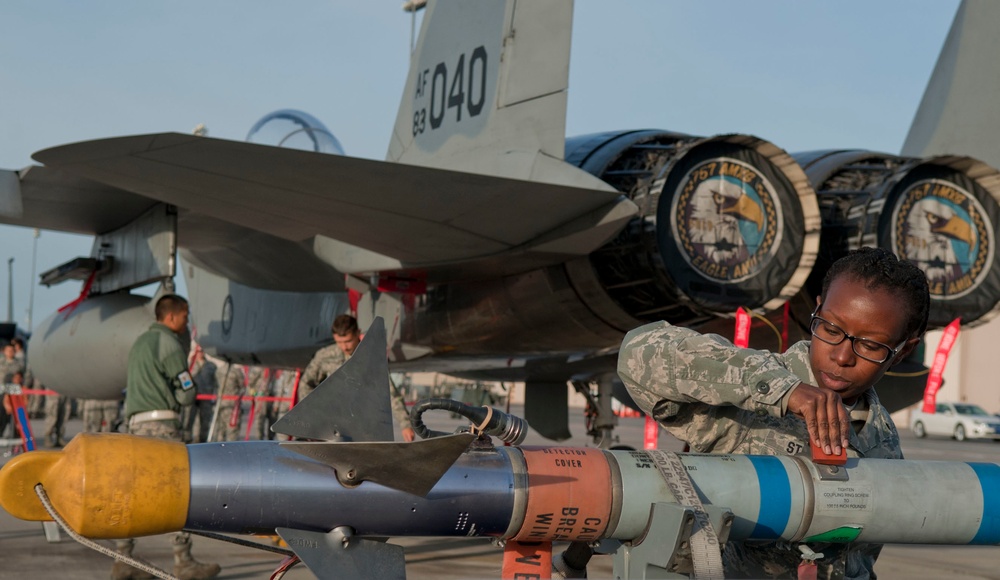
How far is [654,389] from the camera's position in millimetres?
2592

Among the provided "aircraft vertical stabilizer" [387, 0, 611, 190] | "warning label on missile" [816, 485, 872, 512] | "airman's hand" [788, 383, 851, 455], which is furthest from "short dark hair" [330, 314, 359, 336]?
"airman's hand" [788, 383, 851, 455]

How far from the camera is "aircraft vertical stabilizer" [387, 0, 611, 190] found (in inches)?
267

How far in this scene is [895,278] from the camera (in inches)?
96.0

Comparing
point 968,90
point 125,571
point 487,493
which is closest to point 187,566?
point 125,571

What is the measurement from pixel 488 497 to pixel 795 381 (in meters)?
0.75

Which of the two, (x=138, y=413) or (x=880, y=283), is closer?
(x=880, y=283)

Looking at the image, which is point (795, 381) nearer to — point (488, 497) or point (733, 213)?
point (488, 497)

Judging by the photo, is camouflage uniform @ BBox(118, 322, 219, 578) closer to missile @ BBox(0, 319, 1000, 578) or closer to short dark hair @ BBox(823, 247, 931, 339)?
missile @ BBox(0, 319, 1000, 578)

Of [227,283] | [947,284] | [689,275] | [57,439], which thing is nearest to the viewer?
[689,275]

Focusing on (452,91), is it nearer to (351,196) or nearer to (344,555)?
(351,196)

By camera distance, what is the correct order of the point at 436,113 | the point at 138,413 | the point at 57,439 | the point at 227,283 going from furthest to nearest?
1. the point at 57,439
2. the point at 227,283
3. the point at 436,113
4. the point at 138,413

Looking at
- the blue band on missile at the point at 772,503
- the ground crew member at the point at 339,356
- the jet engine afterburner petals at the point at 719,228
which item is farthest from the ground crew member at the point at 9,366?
the blue band on missile at the point at 772,503

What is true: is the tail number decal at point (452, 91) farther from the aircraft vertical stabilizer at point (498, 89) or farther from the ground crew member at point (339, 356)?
Answer: the ground crew member at point (339, 356)

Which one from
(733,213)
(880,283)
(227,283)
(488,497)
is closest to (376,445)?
(488,497)
